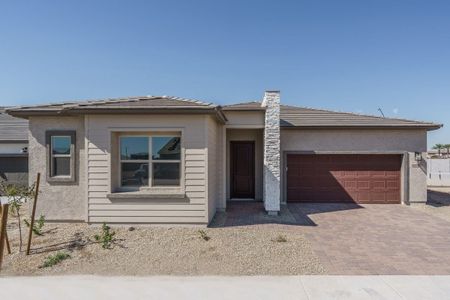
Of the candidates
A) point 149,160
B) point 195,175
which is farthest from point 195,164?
point 149,160

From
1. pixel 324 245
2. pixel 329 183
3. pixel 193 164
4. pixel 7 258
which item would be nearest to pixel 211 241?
pixel 193 164

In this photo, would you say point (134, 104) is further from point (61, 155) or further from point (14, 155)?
point (14, 155)

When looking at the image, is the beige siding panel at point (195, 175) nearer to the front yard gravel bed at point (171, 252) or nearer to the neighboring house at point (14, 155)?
the front yard gravel bed at point (171, 252)

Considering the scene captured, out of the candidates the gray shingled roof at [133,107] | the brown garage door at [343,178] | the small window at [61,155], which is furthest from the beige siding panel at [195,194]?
the brown garage door at [343,178]

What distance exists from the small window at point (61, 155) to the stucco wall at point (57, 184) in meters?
0.15

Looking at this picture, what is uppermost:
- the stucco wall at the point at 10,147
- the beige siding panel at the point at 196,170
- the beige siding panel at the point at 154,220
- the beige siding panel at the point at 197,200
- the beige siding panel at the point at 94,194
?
the stucco wall at the point at 10,147

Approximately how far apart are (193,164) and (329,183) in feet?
23.4

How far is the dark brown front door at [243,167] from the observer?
12.4 meters

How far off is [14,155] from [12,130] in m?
2.39

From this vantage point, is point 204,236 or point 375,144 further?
point 375,144

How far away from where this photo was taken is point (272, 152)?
9828 millimetres

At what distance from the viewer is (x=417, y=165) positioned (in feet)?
38.7
